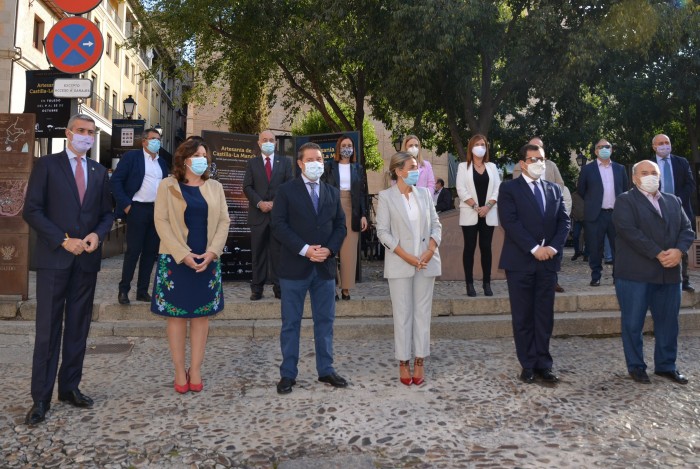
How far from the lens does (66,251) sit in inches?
161

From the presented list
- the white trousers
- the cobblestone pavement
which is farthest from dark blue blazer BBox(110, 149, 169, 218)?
the white trousers

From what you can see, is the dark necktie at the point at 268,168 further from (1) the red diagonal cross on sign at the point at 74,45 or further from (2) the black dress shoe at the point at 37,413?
(2) the black dress shoe at the point at 37,413

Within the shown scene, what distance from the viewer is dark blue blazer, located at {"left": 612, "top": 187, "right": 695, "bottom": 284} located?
4.80m

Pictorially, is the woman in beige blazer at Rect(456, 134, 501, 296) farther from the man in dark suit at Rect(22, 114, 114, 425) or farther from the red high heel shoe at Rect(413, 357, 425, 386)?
the man in dark suit at Rect(22, 114, 114, 425)

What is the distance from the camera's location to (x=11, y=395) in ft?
14.3

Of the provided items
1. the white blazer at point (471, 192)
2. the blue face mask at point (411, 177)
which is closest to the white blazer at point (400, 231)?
the blue face mask at point (411, 177)

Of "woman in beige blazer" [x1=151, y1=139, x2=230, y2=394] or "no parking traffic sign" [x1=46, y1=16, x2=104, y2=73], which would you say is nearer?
"woman in beige blazer" [x1=151, y1=139, x2=230, y2=394]

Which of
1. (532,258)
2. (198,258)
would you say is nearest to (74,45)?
(198,258)

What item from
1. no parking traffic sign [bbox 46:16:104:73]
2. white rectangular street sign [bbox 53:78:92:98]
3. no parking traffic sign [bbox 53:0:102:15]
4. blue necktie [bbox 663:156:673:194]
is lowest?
blue necktie [bbox 663:156:673:194]

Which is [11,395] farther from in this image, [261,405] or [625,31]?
[625,31]

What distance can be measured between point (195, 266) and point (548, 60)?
501 inches

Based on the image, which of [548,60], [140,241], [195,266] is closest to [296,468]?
[195,266]

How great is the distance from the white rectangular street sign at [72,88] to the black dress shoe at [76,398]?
3.37 m

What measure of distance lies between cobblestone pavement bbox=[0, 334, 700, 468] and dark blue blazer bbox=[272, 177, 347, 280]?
36.6 inches
